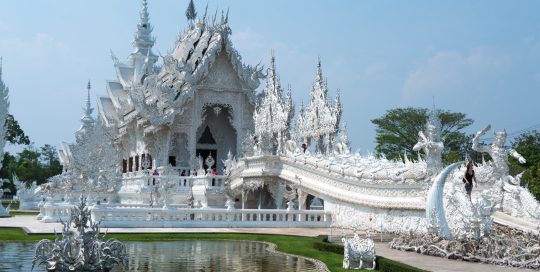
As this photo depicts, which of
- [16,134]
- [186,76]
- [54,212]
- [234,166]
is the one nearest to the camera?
[54,212]

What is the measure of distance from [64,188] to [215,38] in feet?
31.8

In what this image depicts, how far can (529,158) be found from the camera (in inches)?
1485

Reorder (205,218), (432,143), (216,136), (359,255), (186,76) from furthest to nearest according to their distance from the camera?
(216,136) → (186,76) → (205,218) → (432,143) → (359,255)

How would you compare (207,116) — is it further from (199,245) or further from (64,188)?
(199,245)

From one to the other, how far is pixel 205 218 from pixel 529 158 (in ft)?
77.1

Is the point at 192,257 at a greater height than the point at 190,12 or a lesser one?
lesser

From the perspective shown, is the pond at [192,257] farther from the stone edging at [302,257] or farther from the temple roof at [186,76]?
the temple roof at [186,76]

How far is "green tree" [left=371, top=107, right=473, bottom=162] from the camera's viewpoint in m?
47.2

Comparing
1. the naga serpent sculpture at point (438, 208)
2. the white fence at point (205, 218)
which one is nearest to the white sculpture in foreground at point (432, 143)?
the naga serpent sculpture at point (438, 208)

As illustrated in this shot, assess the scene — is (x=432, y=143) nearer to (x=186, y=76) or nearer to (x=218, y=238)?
(x=218, y=238)

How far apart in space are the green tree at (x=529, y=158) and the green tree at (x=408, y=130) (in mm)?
4495

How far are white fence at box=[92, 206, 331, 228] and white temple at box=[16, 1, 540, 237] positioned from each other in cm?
4

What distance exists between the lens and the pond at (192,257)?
10414 millimetres

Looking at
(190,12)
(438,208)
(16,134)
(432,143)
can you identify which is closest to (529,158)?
(190,12)
